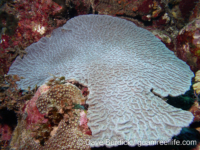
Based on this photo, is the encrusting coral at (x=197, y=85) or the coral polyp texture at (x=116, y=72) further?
the encrusting coral at (x=197, y=85)

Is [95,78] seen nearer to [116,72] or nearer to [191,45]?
[116,72]

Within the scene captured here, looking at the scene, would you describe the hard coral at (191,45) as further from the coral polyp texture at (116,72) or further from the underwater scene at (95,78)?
the coral polyp texture at (116,72)

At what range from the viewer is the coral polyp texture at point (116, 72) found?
161 centimetres

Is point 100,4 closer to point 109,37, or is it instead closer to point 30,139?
point 109,37

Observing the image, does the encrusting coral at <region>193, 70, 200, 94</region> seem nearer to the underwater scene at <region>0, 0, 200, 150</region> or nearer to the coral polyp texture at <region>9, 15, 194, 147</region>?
the underwater scene at <region>0, 0, 200, 150</region>

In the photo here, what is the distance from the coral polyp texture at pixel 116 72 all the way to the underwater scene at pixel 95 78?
14 millimetres

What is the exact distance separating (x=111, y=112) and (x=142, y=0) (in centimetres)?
412

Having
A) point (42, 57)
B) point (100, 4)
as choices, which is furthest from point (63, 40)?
point (100, 4)

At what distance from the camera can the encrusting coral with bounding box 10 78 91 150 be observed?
1.62 m

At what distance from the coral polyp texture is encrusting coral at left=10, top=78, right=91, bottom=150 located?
0.71 feet

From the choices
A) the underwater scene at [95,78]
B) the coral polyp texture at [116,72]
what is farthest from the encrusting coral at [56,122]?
the coral polyp texture at [116,72]

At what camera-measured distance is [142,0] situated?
3.93m

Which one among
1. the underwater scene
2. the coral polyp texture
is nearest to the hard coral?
the underwater scene

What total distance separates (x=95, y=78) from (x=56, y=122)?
3.29 feet
